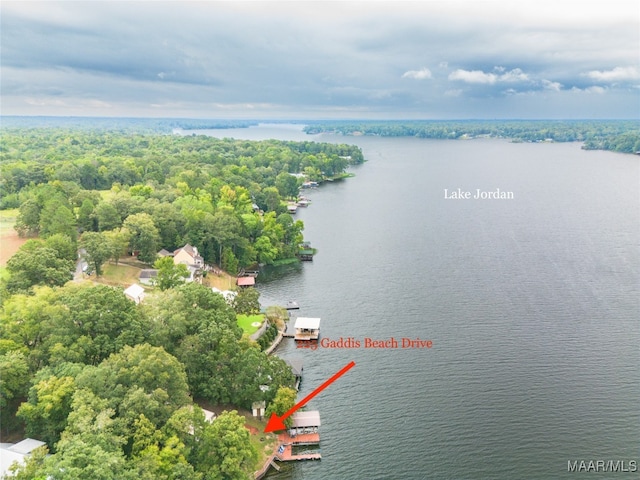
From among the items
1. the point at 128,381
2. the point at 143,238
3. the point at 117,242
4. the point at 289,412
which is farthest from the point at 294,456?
the point at 143,238

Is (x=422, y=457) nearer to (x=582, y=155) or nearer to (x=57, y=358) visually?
(x=57, y=358)

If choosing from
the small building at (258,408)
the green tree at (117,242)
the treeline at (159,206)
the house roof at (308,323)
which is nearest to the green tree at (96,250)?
the green tree at (117,242)

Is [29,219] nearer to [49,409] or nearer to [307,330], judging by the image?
[307,330]

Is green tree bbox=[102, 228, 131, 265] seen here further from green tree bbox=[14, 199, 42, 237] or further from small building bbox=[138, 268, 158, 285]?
green tree bbox=[14, 199, 42, 237]

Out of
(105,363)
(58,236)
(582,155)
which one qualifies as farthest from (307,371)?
(582,155)

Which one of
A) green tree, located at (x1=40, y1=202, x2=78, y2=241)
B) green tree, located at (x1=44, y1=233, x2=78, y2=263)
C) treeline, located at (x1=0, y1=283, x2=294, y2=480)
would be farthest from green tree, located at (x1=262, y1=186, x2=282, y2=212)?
treeline, located at (x1=0, y1=283, x2=294, y2=480)
